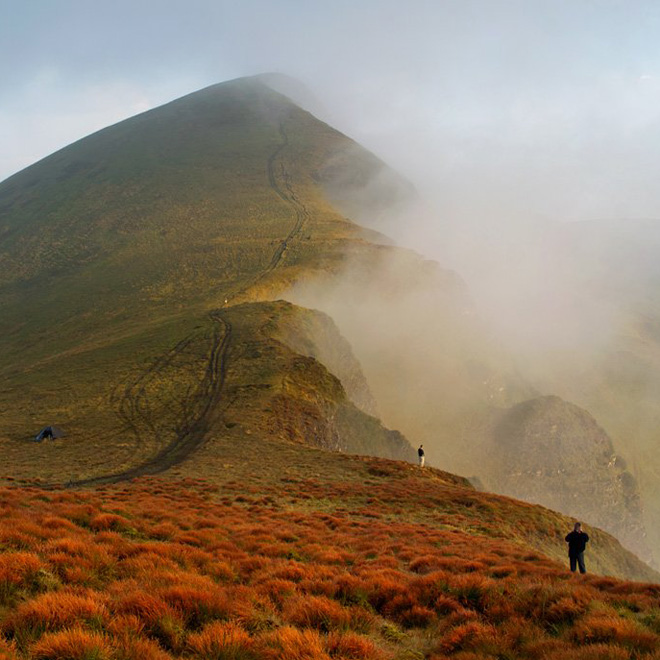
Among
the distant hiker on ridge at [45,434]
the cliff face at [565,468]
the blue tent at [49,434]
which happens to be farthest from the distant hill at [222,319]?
the cliff face at [565,468]

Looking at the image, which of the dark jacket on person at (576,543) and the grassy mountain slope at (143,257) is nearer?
the dark jacket on person at (576,543)

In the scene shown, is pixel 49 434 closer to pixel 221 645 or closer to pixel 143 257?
pixel 221 645

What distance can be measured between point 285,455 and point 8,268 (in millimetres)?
104399

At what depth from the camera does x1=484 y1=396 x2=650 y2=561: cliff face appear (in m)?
79.1

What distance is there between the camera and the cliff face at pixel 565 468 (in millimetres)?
79125

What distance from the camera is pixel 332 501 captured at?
2684 centimetres

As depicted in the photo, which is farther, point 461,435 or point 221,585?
point 461,435

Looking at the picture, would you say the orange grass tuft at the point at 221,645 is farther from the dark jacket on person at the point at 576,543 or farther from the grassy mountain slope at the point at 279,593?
the dark jacket on person at the point at 576,543

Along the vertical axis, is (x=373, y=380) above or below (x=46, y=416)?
above

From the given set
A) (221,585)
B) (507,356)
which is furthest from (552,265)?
(221,585)

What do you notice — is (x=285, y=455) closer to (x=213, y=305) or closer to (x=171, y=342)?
(x=171, y=342)

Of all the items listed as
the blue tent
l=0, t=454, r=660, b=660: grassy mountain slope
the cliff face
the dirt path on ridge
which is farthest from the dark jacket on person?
the cliff face

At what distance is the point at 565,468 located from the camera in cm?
8275

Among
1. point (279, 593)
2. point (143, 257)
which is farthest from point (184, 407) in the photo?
point (143, 257)
